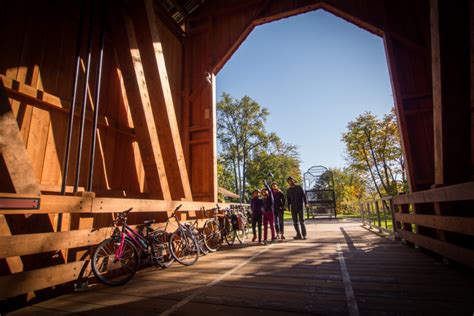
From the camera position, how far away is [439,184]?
3.57m

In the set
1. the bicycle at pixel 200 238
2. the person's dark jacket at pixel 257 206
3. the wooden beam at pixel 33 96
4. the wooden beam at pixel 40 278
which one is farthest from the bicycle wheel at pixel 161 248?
the person's dark jacket at pixel 257 206

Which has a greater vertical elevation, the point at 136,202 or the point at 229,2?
the point at 229,2

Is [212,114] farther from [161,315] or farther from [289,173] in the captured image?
[289,173]

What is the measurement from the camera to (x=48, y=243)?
8.81 feet

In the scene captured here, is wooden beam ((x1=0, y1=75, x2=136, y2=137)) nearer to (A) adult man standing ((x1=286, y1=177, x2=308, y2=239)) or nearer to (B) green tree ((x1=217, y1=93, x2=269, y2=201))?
(A) adult man standing ((x1=286, y1=177, x2=308, y2=239))

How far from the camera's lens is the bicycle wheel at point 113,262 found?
3152 millimetres

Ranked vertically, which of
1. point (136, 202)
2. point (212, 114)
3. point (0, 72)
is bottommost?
point (136, 202)

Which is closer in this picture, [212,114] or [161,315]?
[161,315]

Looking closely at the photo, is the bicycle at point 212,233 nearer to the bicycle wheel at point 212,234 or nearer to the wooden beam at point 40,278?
the bicycle wheel at point 212,234

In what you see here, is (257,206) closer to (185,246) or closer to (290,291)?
(185,246)

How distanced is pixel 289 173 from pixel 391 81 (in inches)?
1274

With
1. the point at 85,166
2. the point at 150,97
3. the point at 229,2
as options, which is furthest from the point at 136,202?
the point at 229,2

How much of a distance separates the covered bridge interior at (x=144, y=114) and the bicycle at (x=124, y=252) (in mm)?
187

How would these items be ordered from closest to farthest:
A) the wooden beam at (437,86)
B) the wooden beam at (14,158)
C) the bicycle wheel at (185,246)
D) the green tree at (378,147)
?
the wooden beam at (14,158) < the wooden beam at (437,86) < the bicycle wheel at (185,246) < the green tree at (378,147)
